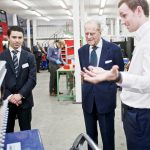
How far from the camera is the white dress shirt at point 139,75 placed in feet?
4.77

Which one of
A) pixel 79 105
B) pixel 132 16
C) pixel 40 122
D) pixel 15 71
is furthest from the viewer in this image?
pixel 79 105

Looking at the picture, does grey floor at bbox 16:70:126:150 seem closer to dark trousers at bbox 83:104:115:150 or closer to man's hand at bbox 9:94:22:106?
dark trousers at bbox 83:104:115:150

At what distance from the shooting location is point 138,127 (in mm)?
1772

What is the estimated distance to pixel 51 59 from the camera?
22.9 feet

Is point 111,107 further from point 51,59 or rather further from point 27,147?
point 51,59

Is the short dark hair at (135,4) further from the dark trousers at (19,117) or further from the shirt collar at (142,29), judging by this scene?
the dark trousers at (19,117)

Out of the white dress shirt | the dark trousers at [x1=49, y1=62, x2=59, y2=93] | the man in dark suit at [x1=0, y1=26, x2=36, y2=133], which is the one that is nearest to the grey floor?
the dark trousers at [x1=49, y1=62, x2=59, y2=93]

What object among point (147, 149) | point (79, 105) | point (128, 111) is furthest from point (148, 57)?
point (79, 105)

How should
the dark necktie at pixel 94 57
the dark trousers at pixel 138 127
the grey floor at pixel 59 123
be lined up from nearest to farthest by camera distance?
1. the dark trousers at pixel 138 127
2. the dark necktie at pixel 94 57
3. the grey floor at pixel 59 123

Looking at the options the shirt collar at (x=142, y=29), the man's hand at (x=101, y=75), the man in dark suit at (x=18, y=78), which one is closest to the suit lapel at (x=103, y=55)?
the man in dark suit at (x=18, y=78)

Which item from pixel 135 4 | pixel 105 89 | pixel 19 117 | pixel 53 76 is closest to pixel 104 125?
pixel 105 89

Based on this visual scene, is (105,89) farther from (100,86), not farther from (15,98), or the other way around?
(15,98)

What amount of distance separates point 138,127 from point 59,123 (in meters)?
2.87

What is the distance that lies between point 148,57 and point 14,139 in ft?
3.22
